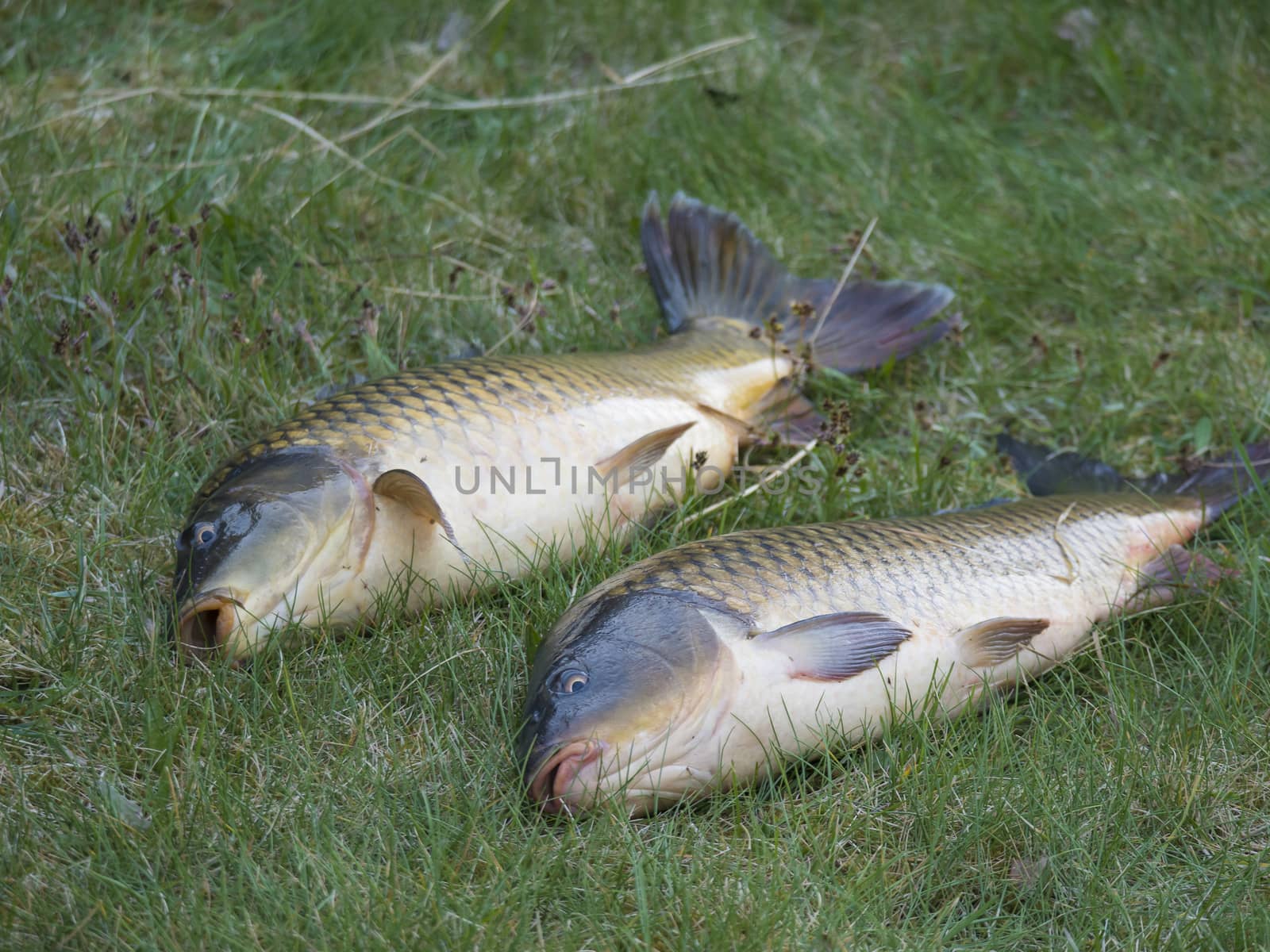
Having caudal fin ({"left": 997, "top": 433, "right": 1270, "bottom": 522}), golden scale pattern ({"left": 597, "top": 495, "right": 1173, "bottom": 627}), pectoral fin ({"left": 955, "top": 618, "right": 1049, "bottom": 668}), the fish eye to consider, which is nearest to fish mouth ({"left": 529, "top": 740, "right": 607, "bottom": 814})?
the fish eye

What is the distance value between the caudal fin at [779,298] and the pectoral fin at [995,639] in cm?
144

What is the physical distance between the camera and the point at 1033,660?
125 inches

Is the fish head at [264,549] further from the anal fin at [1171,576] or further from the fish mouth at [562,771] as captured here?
the anal fin at [1171,576]

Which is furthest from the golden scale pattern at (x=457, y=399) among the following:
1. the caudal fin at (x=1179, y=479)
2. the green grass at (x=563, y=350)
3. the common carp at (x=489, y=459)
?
the caudal fin at (x=1179, y=479)

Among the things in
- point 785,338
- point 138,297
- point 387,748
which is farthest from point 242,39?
point 387,748

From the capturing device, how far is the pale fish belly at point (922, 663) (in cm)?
271

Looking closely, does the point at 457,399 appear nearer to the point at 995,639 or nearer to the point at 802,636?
the point at 802,636

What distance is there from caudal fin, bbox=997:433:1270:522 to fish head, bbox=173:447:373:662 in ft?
6.73

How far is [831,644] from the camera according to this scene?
2.78 m

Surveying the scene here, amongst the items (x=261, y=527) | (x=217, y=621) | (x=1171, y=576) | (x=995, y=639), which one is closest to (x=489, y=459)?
(x=261, y=527)

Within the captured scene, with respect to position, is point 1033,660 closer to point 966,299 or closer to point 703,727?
point 703,727

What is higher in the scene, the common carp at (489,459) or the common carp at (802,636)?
the common carp at (489,459)

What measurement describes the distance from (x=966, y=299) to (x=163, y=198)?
9.58 ft

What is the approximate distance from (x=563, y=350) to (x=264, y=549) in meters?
1.62
